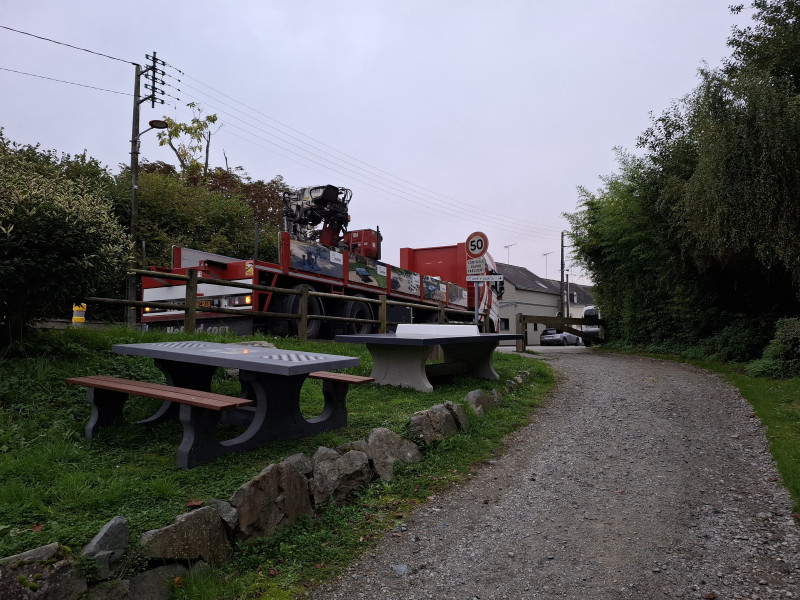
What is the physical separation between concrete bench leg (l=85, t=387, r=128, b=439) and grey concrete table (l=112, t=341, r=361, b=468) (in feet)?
0.91

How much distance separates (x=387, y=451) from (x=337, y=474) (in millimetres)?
691

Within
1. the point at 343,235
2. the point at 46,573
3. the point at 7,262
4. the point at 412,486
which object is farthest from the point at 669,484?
the point at 343,235

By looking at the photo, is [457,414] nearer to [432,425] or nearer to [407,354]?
[432,425]

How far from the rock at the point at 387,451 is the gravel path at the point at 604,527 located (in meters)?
0.45

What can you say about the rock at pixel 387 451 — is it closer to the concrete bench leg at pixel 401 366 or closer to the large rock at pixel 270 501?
the large rock at pixel 270 501

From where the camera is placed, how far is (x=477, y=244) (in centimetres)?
942

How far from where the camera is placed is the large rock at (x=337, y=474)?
11.2 ft

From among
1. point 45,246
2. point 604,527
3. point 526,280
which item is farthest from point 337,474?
point 526,280

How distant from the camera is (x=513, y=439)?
5445mm

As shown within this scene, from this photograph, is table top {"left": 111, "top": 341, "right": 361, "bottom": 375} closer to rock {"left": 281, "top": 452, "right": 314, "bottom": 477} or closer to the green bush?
rock {"left": 281, "top": 452, "right": 314, "bottom": 477}

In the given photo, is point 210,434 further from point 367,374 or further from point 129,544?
point 367,374

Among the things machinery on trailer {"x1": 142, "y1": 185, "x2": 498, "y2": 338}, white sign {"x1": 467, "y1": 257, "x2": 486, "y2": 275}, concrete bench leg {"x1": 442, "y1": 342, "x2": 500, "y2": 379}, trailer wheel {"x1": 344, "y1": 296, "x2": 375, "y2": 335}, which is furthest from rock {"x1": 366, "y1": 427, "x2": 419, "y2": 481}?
trailer wheel {"x1": 344, "y1": 296, "x2": 375, "y2": 335}

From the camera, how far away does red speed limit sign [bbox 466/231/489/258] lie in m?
9.31

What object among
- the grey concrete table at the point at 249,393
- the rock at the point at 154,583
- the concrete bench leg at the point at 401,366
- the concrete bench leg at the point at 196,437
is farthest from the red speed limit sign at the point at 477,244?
the rock at the point at 154,583
